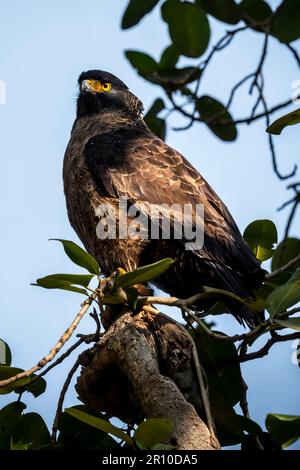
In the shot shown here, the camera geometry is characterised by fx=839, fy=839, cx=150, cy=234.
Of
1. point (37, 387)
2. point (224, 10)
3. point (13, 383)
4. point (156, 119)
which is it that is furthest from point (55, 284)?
point (224, 10)

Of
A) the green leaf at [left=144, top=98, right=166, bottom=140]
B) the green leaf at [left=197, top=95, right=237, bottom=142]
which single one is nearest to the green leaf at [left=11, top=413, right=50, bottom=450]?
the green leaf at [left=144, top=98, right=166, bottom=140]

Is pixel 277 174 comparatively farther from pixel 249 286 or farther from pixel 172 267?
pixel 172 267

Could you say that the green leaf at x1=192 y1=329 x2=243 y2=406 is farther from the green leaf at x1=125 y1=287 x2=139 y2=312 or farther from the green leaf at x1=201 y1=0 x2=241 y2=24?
the green leaf at x1=201 y1=0 x2=241 y2=24

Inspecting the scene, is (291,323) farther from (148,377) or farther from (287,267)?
(148,377)

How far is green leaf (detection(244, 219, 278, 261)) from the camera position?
4.93 metres

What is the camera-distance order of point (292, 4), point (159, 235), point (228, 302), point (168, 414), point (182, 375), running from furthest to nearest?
point (159, 235) < point (228, 302) < point (182, 375) < point (168, 414) < point (292, 4)

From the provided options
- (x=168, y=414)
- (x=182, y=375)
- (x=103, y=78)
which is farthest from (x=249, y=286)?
(x=103, y=78)

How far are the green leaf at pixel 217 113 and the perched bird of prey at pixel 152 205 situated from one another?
68.2 inches

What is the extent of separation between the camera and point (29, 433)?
4.00 m

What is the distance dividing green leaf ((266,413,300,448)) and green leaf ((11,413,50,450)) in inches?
50.7

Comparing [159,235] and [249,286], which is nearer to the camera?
[249,286]

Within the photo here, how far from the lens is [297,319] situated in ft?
12.2
